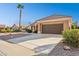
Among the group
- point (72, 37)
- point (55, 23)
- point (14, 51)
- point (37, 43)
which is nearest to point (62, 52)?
point (72, 37)

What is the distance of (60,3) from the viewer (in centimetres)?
904

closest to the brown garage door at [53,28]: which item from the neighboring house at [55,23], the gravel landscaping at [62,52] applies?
the neighboring house at [55,23]

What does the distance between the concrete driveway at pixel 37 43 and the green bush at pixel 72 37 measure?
358mm

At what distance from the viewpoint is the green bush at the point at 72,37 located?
967 centimetres

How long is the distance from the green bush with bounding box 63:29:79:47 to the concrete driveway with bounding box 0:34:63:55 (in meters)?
0.36

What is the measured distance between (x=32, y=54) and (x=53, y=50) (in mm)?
1143

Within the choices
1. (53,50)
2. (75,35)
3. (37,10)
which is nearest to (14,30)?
(37,10)

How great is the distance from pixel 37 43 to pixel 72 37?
6.45 ft

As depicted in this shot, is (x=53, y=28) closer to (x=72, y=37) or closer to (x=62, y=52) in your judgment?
(x=72, y=37)

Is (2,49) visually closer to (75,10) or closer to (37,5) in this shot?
(37,5)

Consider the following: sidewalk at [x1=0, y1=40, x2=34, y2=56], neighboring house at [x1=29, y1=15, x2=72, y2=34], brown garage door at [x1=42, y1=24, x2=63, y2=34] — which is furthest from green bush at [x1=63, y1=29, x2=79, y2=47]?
sidewalk at [x1=0, y1=40, x2=34, y2=56]

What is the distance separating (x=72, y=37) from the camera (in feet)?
32.4

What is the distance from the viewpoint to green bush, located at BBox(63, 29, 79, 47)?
381 inches

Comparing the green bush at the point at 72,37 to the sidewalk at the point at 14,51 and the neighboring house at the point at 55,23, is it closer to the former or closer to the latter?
the neighboring house at the point at 55,23
